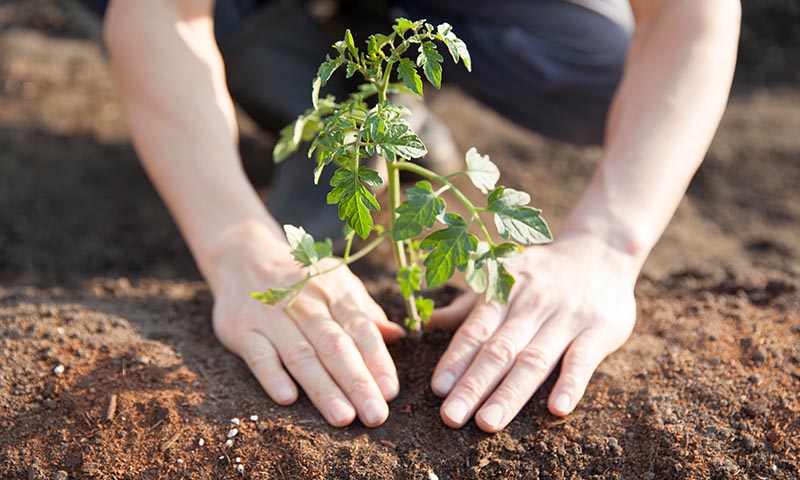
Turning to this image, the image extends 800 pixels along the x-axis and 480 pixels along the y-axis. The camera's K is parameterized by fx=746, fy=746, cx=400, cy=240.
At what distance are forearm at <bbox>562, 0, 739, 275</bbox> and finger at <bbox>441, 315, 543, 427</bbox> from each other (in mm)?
344

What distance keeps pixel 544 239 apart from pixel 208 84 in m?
1.04

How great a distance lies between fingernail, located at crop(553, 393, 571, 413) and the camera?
5.04 ft

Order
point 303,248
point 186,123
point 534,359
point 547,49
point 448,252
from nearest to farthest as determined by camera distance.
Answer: point 448,252
point 303,248
point 534,359
point 186,123
point 547,49

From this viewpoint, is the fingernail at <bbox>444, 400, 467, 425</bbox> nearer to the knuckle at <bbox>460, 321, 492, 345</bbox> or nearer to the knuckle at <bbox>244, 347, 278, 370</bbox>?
the knuckle at <bbox>460, 321, 492, 345</bbox>

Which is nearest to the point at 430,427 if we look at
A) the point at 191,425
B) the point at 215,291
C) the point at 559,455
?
the point at 559,455

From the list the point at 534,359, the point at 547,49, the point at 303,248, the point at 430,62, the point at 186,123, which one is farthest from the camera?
the point at 547,49

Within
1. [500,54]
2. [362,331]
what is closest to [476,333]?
[362,331]

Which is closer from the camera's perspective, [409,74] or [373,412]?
[409,74]

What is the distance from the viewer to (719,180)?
3273 mm

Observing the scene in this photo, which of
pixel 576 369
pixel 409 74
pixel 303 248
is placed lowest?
pixel 576 369

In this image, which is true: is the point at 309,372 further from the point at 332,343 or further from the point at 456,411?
the point at 456,411

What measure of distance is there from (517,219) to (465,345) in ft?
1.30

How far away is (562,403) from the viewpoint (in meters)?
1.54

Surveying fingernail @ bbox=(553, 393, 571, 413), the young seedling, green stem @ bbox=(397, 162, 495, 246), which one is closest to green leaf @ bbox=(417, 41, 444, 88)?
the young seedling
